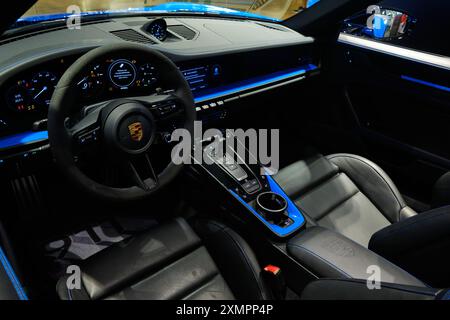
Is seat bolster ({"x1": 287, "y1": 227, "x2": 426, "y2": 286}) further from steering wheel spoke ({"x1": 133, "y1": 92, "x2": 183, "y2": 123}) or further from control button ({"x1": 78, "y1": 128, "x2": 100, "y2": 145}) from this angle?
control button ({"x1": 78, "y1": 128, "x2": 100, "y2": 145})

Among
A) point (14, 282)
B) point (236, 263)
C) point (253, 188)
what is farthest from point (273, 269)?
point (14, 282)

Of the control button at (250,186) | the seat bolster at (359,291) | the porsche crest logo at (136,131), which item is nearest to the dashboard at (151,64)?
the porsche crest logo at (136,131)

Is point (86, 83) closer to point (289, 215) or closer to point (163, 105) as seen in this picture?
point (163, 105)

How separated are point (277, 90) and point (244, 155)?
0.52 meters

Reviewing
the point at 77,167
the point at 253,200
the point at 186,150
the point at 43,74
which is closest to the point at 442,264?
the point at 253,200

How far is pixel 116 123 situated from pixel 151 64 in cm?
35

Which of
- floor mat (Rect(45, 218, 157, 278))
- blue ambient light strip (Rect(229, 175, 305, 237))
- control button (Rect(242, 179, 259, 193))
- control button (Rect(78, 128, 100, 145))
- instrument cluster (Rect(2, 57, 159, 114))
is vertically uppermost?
instrument cluster (Rect(2, 57, 159, 114))

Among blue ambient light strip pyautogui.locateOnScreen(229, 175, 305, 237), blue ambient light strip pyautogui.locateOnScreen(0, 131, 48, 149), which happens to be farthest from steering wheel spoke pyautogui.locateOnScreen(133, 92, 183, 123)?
blue ambient light strip pyautogui.locateOnScreen(229, 175, 305, 237)

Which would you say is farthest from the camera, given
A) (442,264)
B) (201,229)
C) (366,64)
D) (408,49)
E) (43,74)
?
(366,64)

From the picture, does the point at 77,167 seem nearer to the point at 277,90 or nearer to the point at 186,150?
the point at 186,150

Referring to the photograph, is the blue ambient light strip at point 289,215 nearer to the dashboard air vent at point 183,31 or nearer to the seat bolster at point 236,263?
the seat bolster at point 236,263

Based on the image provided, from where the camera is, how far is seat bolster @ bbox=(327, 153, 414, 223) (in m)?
1.88

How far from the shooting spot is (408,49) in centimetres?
212

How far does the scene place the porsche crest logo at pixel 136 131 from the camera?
1.30 meters
